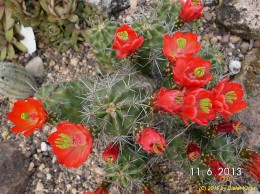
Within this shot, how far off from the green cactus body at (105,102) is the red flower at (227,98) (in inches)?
14.3

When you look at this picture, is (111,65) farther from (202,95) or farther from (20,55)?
(20,55)

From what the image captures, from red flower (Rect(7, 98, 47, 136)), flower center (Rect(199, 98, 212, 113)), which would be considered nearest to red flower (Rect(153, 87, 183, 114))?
flower center (Rect(199, 98, 212, 113))

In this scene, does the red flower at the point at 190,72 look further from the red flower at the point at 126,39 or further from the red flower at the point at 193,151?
the red flower at the point at 193,151

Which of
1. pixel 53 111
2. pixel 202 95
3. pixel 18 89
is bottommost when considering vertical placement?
pixel 18 89

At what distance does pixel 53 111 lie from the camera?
2.04 m

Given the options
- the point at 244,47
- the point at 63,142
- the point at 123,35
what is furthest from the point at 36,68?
the point at 244,47

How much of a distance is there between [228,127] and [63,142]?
978mm

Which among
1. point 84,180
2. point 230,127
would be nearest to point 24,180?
point 84,180

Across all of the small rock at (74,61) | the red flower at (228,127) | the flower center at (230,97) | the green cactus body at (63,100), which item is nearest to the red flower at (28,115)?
the green cactus body at (63,100)

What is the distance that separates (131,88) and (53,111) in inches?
16.9

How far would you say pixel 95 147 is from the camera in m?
2.78

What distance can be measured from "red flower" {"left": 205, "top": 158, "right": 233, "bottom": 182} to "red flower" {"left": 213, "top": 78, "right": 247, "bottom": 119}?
38cm

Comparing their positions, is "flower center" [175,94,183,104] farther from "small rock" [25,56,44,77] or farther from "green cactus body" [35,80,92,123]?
"small rock" [25,56,44,77]

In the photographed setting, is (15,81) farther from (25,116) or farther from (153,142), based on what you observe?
(153,142)
